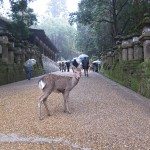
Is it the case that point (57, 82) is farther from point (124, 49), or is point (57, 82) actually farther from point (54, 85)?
point (124, 49)

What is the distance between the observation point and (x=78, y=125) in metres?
9.34

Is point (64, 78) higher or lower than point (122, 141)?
higher

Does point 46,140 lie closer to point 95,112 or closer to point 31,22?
point 95,112

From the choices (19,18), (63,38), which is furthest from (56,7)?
(19,18)

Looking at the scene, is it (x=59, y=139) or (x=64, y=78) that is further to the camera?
(x=64, y=78)

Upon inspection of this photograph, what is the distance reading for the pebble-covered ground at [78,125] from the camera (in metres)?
7.87

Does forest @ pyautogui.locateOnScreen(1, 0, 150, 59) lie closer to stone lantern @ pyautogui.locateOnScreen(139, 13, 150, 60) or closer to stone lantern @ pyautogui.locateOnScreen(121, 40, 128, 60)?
stone lantern @ pyautogui.locateOnScreen(121, 40, 128, 60)

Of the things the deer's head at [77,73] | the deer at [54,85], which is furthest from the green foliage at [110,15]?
the deer at [54,85]

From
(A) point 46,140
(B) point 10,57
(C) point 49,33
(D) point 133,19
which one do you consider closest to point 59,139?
(A) point 46,140

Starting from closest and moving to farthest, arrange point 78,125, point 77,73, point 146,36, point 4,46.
A: point 78,125 < point 77,73 < point 146,36 < point 4,46

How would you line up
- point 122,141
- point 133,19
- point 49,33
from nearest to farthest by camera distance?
point 122,141
point 133,19
point 49,33

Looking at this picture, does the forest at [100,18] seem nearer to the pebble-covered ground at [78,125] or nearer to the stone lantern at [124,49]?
the stone lantern at [124,49]

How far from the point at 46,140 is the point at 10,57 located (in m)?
17.7

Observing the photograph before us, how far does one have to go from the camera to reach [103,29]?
44.3m
